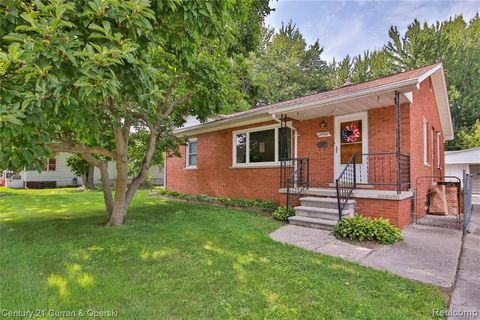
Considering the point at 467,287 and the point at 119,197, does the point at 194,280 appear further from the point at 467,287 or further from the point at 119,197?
the point at 119,197

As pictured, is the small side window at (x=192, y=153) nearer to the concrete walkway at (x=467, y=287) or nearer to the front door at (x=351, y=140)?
the front door at (x=351, y=140)

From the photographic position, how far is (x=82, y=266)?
3.99m

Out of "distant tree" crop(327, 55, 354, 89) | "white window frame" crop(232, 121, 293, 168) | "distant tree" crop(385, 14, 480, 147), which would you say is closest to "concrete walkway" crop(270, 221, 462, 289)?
"white window frame" crop(232, 121, 293, 168)

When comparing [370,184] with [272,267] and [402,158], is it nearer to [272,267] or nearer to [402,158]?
[402,158]

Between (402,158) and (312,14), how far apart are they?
26.9ft

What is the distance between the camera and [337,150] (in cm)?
799

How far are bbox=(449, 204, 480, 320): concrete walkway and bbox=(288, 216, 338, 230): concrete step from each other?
89.1 inches

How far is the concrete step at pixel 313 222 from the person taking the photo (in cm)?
616

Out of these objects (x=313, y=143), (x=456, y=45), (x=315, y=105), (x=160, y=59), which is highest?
(x=456, y=45)

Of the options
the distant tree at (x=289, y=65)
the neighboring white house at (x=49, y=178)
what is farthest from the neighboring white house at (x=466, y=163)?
the neighboring white house at (x=49, y=178)

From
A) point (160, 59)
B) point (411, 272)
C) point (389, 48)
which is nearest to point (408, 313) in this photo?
point (411, 272)

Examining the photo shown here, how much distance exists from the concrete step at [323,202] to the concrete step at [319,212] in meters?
0.13

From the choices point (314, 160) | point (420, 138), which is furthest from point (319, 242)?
point (420, 138)

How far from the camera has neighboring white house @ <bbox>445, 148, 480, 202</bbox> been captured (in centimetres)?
1756
